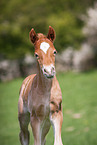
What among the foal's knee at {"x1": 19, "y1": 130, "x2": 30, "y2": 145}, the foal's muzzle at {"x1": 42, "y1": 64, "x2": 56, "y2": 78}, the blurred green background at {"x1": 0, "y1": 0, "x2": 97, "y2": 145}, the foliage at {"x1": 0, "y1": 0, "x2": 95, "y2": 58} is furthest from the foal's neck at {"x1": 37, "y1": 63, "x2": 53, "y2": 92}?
the foliage at {"x1": 0, "y1": 0, "x2": 95, "y2": 58}

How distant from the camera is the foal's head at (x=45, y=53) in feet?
12.4

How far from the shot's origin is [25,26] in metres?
30.4

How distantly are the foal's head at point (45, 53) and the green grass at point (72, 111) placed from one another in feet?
19.7

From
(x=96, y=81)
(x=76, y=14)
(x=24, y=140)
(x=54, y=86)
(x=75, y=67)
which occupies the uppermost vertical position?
(x=76, y=14)

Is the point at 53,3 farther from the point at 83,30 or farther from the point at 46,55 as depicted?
the point at 46,55

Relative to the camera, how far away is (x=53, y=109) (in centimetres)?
413

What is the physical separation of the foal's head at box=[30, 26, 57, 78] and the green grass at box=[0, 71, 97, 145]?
6013mm

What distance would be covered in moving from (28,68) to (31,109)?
85.2 ft

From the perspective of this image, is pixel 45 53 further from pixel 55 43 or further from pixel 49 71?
pixel 55 43

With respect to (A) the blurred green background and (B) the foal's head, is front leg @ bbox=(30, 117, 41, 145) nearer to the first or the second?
(B) the foal's head

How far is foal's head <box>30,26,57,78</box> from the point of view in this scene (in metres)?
3.78

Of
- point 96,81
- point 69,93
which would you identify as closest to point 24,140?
point 69,93

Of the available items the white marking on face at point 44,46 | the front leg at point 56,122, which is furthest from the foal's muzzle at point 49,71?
the front leg at point 56,122

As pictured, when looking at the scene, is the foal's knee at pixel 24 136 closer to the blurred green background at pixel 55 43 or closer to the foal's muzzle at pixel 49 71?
the foal's muzzle at pixel 49 71
